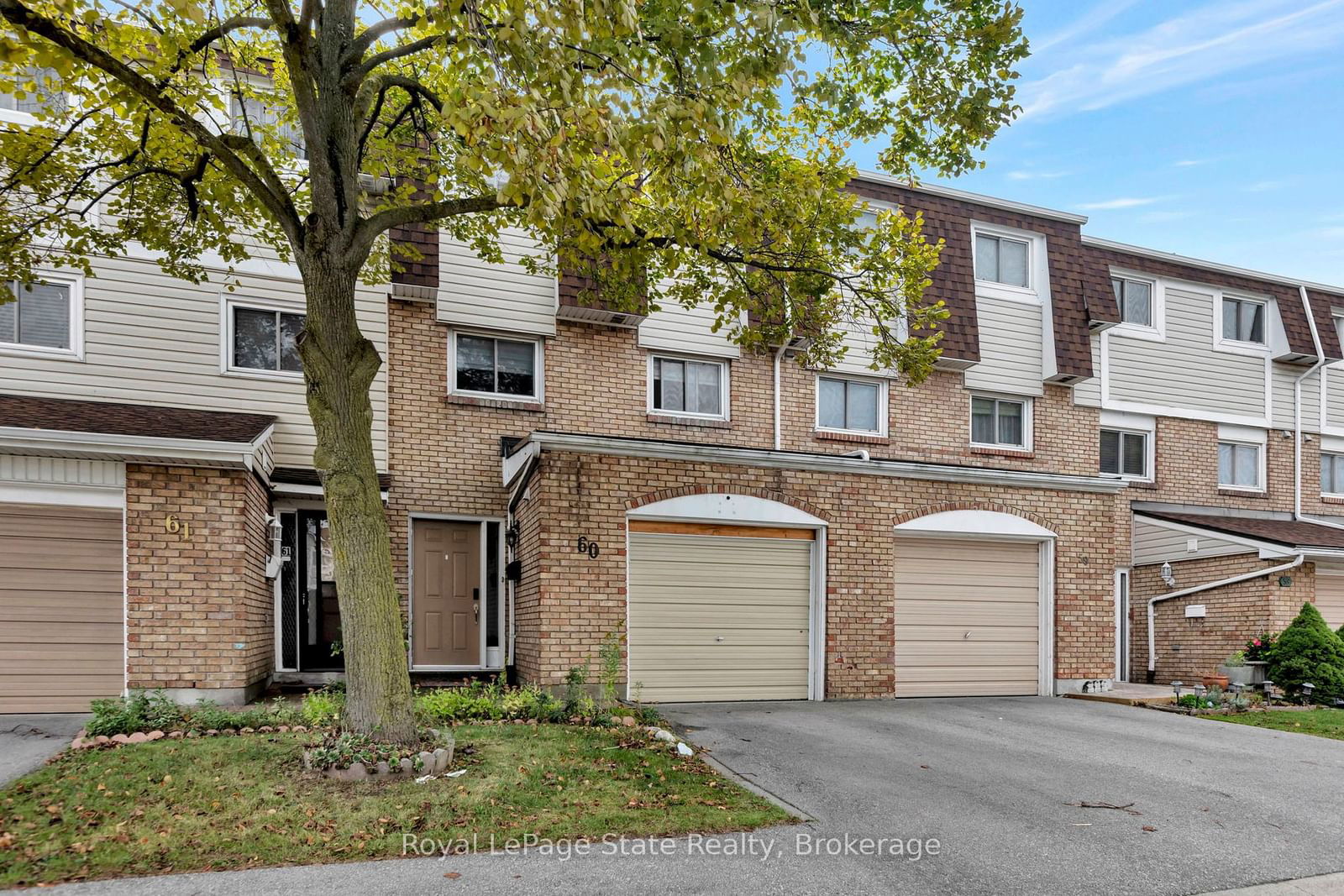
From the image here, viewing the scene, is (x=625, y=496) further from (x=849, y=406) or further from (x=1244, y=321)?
(x=1244, y=321)

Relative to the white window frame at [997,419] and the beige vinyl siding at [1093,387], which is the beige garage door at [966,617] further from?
the beige vinyl siding at [1093,387]

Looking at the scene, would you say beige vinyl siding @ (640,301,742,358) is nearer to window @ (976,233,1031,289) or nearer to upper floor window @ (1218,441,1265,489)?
window @ (976,233,1031,289)

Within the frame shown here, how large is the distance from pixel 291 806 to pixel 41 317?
8.15m

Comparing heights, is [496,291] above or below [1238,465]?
above

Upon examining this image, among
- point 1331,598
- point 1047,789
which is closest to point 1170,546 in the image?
point 1331,598

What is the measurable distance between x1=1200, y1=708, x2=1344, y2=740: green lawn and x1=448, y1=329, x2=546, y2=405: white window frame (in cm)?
1011

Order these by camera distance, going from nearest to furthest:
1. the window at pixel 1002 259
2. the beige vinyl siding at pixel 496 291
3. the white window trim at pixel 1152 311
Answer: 1. the beige vinyl siding at pixel 496 291
2. the window at pixel 1002 259
3. the white window trim at pixel 1152 311

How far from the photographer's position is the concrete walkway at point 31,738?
657cm

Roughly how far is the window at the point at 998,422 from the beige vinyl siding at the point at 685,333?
15.4 ft

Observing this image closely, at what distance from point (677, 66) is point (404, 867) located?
572 cm

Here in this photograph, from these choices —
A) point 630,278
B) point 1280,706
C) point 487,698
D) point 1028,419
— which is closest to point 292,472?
point 487,698

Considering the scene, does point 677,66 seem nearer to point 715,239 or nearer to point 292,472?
point 715,239

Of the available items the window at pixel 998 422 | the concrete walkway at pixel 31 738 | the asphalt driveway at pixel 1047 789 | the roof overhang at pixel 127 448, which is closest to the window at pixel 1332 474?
the window at pixel 998 422

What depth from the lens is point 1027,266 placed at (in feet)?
51.1
